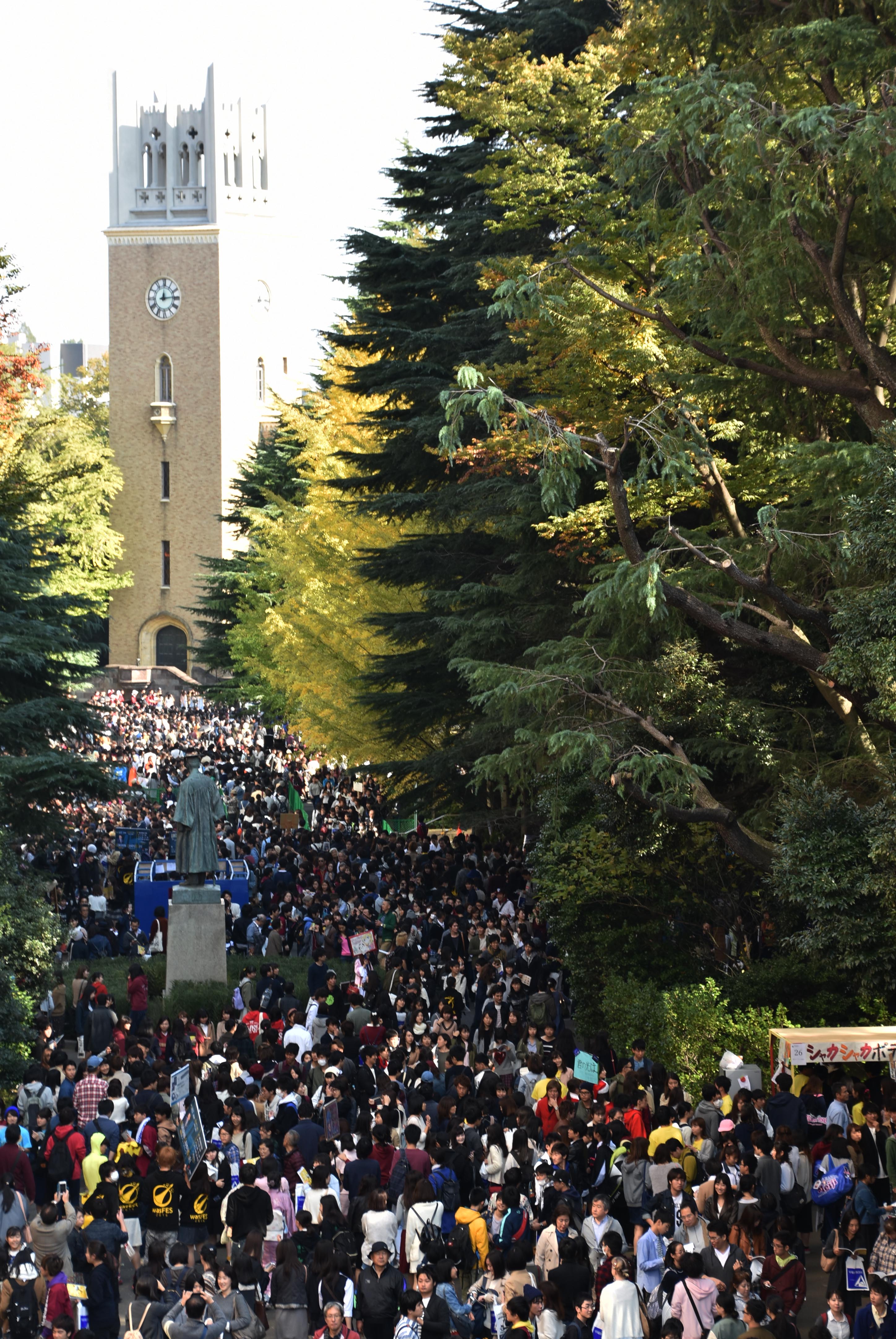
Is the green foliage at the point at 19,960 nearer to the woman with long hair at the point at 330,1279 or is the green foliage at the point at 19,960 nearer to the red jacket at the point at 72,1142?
the red jacket at the point at 72,1142

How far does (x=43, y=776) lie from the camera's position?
64.1 ft

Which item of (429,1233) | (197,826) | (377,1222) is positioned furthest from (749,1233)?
(197,826)

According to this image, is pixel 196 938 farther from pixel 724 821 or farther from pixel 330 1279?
pixel 330 1279

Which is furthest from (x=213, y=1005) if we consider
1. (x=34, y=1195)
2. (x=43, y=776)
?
(x=34, y=1195)

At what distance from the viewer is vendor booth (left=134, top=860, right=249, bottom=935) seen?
23.2 metres

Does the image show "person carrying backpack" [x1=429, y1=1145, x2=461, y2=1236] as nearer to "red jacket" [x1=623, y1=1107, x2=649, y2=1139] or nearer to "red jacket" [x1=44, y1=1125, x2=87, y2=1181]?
"red jacket" [x1=623, y1=1107, x2=649, y2=1139]

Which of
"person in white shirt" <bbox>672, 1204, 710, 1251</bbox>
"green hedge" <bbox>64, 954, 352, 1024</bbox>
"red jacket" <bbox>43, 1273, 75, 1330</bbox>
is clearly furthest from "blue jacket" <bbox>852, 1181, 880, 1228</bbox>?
"green hedge" <bbox>64, 954, 352, 1024</bbox>

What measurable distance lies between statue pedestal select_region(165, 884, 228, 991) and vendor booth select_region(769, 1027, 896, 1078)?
851 cm

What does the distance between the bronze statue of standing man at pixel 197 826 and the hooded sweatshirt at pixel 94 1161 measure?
7812 millimetres

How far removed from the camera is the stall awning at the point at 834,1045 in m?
11.5

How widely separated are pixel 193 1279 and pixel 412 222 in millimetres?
21593

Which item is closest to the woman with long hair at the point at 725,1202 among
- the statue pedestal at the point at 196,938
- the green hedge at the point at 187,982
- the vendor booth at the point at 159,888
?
the green hedge at the point at 187,982

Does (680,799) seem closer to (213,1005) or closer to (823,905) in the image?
(823,905)

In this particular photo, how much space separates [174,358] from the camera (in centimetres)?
7388
